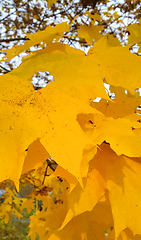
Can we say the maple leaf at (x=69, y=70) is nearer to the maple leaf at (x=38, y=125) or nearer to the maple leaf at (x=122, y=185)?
the maple leaf at (x=38, y=125)

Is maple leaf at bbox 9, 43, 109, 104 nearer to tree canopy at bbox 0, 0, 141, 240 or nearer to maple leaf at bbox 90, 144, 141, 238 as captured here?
tree canopy at bbox 0, 0, 141, 240

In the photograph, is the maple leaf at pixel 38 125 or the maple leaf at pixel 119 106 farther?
the maple leaf at pixel 119 106

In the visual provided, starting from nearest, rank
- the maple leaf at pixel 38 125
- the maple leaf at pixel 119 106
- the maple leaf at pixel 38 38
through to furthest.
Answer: the maple leaf at pixel 38 125
the maple leaf at pixel 38 38
the maple leaf at pixel 119 106

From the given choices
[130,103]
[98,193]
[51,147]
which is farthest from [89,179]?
[130,103]

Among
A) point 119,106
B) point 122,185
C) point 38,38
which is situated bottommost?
point 122,185

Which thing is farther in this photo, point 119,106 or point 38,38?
point 119,106

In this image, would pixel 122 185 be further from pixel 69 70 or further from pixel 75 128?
pixel 69 70

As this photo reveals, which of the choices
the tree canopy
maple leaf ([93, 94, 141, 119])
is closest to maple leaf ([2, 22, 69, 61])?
the tree canopy

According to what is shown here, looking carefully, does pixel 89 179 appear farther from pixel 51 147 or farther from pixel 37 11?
pixel 37 11

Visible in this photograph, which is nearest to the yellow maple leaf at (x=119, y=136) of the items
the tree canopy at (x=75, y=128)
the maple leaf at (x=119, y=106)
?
the tree canopy at (x=75, y=128)

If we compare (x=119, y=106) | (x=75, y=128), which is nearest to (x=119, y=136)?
(x=75, y=128)

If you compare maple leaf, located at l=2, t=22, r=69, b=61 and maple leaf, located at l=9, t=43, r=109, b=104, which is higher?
maple leaf, located at l=2, t=22, r=69, b=61
